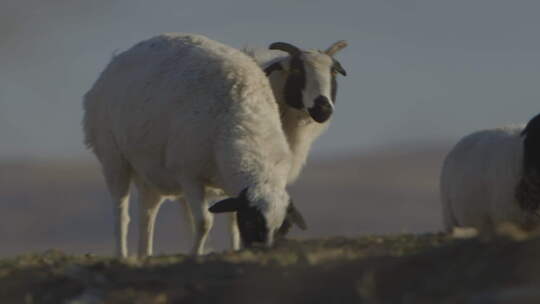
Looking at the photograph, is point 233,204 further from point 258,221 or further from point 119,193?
point 119,193

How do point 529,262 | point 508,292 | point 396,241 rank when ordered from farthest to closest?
point 396,241 → point 529,262 → point 508,292

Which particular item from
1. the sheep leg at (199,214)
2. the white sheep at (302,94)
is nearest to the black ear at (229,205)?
the sheep leg at (199,214)

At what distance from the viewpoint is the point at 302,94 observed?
1703cm

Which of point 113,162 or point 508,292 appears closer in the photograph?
point 508,292

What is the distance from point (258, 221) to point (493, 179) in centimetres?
287

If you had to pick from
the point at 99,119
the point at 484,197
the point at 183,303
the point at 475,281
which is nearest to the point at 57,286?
the point at 183,303

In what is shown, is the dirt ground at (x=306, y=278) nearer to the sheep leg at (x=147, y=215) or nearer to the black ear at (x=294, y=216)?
Answer: the black ear at (x=294, y=216)

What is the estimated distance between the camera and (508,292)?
6773mm

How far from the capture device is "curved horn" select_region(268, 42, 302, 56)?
17.7 metres

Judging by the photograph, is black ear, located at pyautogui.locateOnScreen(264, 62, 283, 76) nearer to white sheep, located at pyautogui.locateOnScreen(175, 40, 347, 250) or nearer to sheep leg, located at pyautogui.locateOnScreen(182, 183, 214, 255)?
white sheep, located at pyautogui.locateOnScreen(175, 40, 347, 250)

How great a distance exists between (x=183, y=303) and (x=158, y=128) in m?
7.05

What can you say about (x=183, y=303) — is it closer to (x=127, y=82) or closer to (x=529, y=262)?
(x=529, y=262)

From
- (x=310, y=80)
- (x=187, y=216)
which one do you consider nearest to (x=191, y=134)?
(x=187, y=216)

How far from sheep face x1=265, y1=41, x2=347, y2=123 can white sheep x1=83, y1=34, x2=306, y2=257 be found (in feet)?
5.48
